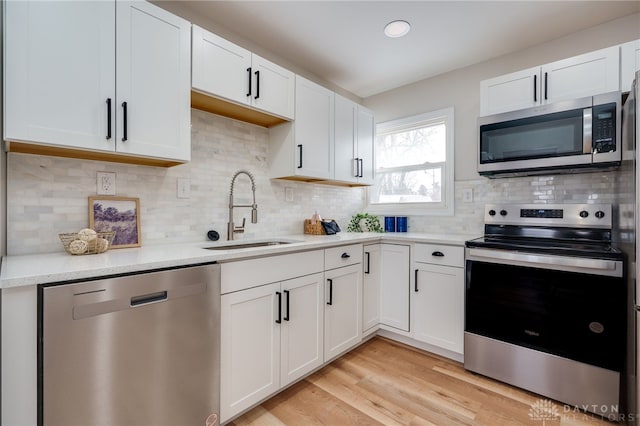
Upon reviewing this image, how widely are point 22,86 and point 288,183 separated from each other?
1.78 metres

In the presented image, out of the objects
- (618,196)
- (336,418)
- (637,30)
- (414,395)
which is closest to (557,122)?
(618,196)

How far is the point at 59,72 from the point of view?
127cm

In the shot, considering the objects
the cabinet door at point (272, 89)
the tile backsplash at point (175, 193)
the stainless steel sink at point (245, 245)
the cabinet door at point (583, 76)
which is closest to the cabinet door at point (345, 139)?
the tile backsplash at point (175, 193)

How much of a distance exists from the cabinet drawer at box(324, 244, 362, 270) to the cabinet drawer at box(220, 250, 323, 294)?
0.08 meters

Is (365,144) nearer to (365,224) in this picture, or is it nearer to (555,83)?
(365,224)

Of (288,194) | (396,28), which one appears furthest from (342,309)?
(396,28)

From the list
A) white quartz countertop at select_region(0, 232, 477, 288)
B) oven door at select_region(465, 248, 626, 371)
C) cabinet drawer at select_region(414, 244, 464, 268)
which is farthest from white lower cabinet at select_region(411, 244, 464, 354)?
white quartz countertop at select_region(0, 232, 477, 288)

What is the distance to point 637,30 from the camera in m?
2.04

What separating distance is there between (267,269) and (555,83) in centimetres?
233

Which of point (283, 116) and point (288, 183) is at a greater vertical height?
point (283, 116)

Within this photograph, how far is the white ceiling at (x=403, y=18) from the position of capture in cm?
198

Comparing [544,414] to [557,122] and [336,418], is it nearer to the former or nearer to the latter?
[336,418]

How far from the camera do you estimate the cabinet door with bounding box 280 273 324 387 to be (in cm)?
179

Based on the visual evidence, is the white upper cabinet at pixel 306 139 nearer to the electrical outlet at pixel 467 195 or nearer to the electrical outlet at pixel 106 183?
the electrical outlet at pixel 106 183
